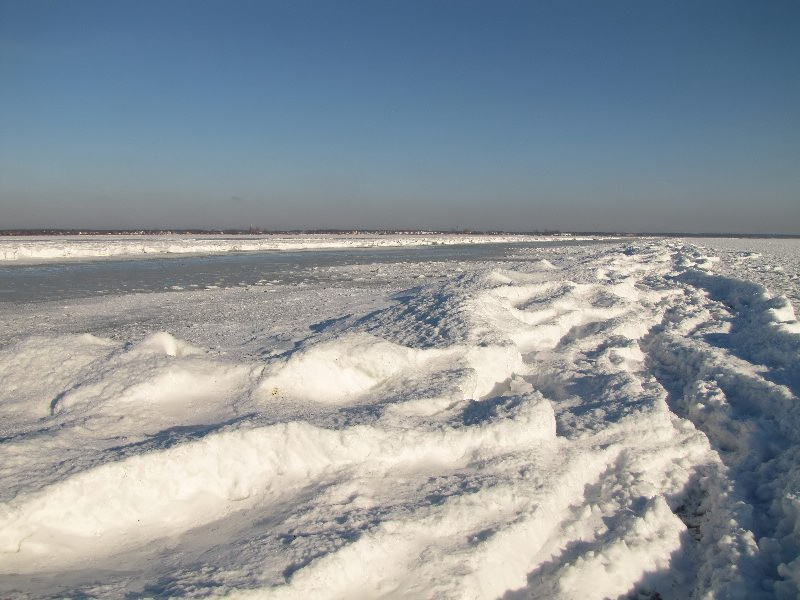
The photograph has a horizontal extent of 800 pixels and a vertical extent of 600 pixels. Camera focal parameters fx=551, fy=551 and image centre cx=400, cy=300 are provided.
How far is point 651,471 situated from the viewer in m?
3.42

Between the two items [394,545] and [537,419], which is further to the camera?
[537,419]

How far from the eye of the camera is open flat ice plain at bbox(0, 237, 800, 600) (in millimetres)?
2523

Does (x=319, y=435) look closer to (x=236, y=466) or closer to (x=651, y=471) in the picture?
(x=236, y=466)

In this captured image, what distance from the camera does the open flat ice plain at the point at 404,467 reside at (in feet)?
8.28

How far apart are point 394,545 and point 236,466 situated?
3.61 ft

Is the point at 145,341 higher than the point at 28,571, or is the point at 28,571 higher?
the point at 145,341

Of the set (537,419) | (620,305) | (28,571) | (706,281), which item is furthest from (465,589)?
(706,281)

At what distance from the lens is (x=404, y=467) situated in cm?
334

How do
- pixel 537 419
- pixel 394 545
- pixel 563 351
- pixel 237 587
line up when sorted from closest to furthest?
1. pixel 237 587
2. pixel 394 545
3. pixel 537 419
4. pixel 563 351

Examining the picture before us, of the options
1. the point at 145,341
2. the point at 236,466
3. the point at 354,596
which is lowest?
the point at 354,596

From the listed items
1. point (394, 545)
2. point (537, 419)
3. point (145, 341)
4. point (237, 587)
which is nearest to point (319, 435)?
point (394, 545)

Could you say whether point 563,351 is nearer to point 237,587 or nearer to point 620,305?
point 620,305

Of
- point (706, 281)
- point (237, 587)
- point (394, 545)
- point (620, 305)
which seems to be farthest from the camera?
point (706, 281)

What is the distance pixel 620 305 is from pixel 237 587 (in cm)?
706
